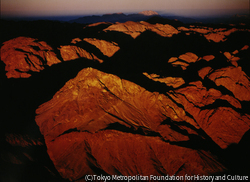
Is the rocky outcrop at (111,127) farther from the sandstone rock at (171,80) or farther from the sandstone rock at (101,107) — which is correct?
the sandstone rock at (171,80)

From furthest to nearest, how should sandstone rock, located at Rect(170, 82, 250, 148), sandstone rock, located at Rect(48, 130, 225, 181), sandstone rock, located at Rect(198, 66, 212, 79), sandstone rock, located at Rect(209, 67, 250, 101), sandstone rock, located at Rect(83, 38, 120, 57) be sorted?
sandstone rock, located at Rect(83, 38, 120, 57) → sandstone rock, located at Rect(198, 66, 212, 79) → sandstone rock, located at Rect(209, 67, 250, 101) → sandstone rock, located at Rect(170, 82, 250, 148) → sandstone rock, located at Rect(48, 130, 225, 181)

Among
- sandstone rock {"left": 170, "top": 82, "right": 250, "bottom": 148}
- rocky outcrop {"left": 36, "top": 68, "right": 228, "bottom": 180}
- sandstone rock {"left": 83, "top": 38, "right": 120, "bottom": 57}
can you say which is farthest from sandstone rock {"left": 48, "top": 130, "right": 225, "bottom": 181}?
sandstone rock {"left": 83, "top": 38, "right": 120, "bottom": 57}

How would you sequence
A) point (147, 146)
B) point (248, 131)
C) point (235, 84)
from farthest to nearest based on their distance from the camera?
point (235, 84) → point (248, 131) → point (147, 146)

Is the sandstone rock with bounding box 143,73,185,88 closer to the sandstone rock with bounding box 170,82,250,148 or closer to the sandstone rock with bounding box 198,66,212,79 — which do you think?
the sandstone rock with bounding box 170,82,250,148

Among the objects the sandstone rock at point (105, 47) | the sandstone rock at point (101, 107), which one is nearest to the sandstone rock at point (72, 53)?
the sandstone rock at point (105, 47)

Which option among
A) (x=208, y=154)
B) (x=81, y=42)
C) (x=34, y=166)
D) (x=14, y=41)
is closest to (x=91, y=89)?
(x=34, y=166)

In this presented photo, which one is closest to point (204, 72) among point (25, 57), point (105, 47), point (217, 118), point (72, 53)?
point (217, 118)

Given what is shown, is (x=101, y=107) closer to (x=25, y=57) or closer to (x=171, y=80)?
(x=171, y=80)

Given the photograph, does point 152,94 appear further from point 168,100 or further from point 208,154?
point 208,154
